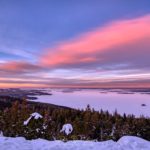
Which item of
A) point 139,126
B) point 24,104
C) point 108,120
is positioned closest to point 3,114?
point 24,104

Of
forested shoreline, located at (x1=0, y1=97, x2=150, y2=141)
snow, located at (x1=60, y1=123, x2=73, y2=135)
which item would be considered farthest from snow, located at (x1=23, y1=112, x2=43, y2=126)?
snow, located at (x1=60, y1=123, x2=73, y2=135)

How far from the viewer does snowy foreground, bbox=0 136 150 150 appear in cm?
1443

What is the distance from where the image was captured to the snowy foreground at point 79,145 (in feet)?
47.3

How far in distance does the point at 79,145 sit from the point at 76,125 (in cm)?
232

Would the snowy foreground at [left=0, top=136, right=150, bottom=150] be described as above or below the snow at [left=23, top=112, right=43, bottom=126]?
below

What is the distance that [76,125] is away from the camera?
17391mm

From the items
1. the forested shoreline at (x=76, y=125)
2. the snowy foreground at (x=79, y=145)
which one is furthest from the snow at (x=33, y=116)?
the snowy foreground at (x=79, y=145)

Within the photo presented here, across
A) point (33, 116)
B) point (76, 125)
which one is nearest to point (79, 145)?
point (76, 125)

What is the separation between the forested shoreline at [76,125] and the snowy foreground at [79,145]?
1.23 meters

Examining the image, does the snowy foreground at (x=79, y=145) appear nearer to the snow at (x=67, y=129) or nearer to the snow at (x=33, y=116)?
the snow at (x=67, y=129)

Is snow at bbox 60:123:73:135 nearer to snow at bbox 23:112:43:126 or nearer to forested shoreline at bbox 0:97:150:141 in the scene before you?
forested shoreline at bbox 0:97:150:141

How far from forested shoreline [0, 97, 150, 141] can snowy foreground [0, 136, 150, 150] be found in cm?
123

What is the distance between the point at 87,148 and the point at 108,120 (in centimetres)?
327

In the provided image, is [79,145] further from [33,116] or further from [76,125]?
[33,116]
